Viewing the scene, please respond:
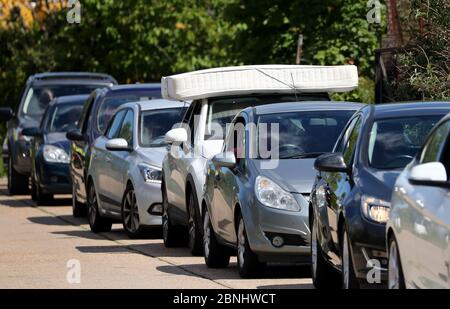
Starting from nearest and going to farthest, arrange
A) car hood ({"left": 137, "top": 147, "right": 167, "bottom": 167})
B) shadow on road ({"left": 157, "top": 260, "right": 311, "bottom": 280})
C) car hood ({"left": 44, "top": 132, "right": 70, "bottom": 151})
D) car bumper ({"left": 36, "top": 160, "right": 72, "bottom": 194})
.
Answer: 1. shadow on road ({"left": 157, "top": 260, "right": 311, "bottom": 280})
2. car hood ({"left": 137, "top": 147, "right": 167, "bottom": 167})
3. car bumper ({"left": 36, "top": 160, "right": 72, "bottom": 194})
4. car hood ({"left": 44, "top": 132, "right": 70, "bottom": 151})

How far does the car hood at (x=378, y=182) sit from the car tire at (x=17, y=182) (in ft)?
63.7

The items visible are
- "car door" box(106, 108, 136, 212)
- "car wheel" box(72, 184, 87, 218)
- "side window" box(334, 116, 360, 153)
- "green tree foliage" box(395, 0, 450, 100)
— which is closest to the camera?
"side window" box(334, 116, 360, 153)

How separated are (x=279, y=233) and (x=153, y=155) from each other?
230 inches

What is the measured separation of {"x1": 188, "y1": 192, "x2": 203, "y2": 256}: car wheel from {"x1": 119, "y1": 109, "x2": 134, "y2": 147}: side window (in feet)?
9.81

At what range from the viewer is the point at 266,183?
46.6ft

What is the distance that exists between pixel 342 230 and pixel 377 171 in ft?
1.66

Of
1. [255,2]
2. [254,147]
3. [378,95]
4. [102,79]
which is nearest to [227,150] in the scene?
[254,147]

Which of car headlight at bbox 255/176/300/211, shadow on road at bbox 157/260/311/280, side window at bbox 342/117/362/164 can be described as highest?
side window at bbox 342/117/362/164

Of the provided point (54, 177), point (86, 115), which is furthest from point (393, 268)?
point (54, 177)

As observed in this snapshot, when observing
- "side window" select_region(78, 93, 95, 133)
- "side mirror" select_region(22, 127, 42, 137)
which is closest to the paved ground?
"side window" select_region(78, 93, 95, 133)

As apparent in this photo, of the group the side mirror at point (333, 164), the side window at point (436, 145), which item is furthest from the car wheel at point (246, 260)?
the side window at point (436, 145)

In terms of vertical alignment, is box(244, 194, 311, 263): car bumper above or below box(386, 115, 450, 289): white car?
below

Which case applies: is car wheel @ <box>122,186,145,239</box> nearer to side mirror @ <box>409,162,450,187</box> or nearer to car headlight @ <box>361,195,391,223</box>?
car headlight @ <box>361,195,391,223</box>

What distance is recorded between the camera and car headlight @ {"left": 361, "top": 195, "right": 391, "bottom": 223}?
1154 cm
